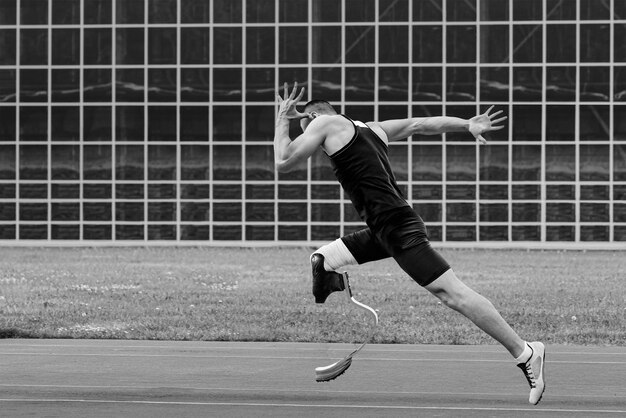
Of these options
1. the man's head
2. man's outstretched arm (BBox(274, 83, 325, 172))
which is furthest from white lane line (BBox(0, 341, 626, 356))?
man's outstretched arm (BBox(274, 83, 325, 172))

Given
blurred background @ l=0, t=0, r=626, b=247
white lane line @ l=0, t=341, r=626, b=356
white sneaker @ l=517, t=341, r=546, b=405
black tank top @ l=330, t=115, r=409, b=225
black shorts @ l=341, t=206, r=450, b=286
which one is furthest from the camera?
blurred background @ l=0, t=0, r=626, b=247

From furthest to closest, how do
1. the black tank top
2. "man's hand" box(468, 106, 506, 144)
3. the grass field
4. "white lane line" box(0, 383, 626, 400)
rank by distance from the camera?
the grass field, "white lane line" box(0, 383, 626, 400), "man's hand" box(468, 106, 506, 144), the black tank top

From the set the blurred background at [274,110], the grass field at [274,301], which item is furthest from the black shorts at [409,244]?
the blurred background at [274,110]

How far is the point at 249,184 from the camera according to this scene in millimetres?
38625

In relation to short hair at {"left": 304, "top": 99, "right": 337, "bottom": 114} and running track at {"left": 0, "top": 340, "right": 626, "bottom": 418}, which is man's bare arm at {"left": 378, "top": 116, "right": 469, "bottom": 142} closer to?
short hair at {"left": 304, "top": 99, "right": 337, "bottom": 114}

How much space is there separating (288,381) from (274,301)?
8616mm

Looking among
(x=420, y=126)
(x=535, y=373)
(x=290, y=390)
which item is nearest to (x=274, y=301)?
(x=290, y=390)

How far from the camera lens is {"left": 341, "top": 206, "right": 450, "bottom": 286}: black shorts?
8.99 meters

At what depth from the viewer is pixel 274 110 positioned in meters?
38.2

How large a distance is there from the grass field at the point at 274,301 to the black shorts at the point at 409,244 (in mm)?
5199

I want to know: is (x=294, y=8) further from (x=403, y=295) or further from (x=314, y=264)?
(x=314, y=264)

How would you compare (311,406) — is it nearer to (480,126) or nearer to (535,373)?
(535,373)

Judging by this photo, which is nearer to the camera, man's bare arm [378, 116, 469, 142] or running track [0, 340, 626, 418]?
running track [0, 340, 626, 418]

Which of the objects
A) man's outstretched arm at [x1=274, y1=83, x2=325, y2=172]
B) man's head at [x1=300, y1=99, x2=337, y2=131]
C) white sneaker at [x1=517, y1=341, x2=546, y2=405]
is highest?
man's head at [x1=300, y1=99, x2=337, y2=131]
